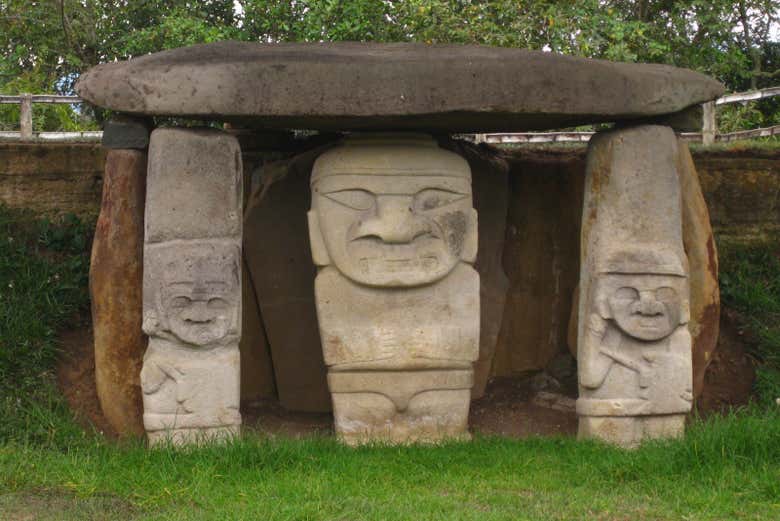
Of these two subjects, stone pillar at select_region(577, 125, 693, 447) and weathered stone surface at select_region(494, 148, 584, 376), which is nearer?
stone pillar at select_region(577, 125, 693, 447)

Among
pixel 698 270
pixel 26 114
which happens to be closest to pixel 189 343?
pixel 698 270

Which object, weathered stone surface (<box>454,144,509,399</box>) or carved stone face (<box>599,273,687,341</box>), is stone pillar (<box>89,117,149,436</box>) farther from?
carved stone face (<box>599,273,687,341</box>)

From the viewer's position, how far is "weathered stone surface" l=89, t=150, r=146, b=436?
251 inches

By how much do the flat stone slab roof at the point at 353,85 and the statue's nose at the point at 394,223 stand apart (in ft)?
1.59

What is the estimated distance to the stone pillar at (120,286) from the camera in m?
6.38

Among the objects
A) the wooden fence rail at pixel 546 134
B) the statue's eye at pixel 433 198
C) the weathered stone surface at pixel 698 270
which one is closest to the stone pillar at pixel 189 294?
the statue's eye at pixel 433 198

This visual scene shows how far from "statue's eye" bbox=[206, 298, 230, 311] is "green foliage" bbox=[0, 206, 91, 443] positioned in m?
1.09

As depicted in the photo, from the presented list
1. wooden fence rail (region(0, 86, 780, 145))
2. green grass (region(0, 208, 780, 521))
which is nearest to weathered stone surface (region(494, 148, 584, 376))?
green grass (region(0, 208, 780, 521))

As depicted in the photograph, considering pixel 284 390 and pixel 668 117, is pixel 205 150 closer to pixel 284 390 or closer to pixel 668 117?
pixel 284 390

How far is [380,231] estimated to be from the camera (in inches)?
247

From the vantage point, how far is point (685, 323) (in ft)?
21.0

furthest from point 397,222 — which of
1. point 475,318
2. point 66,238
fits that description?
point 66,238

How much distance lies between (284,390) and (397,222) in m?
1.66

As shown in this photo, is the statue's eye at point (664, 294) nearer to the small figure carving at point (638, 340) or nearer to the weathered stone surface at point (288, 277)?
the small figure carving at point (638, 340)
